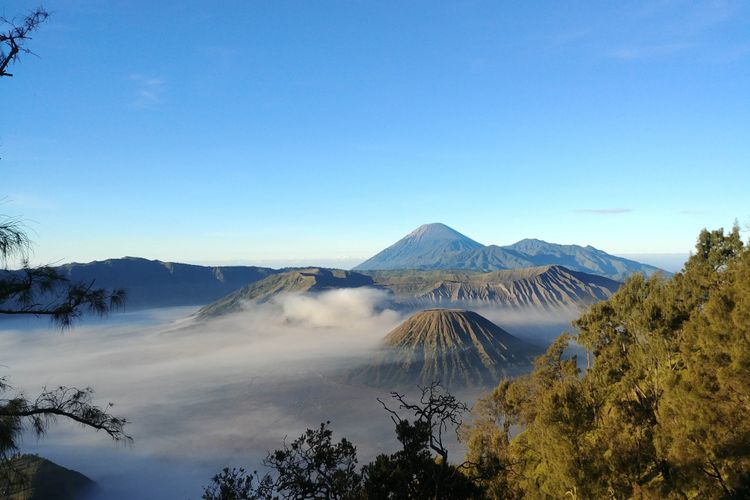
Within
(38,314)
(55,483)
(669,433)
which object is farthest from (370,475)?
(55,483)

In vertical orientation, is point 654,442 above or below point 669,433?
below

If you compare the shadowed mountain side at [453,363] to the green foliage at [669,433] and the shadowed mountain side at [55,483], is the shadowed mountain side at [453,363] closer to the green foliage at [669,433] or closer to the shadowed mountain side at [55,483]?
the shadowed mountain side at [55,483]

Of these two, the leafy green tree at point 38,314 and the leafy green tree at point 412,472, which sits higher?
the leafy green tree at point 38,314

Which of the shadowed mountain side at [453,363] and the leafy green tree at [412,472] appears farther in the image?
the shadowed mountain side at [453,363]

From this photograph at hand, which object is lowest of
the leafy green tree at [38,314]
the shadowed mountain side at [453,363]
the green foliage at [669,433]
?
the shadowed mountain side at [453,363]

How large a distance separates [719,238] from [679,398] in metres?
37.8

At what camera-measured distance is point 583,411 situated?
21688 millimetres

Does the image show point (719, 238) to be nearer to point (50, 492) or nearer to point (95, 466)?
point (50, 492)

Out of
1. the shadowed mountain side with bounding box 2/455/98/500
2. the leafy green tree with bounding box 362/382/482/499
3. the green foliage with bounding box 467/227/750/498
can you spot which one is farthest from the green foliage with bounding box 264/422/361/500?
the shadowed mountain side with bounding box 2/455/98/500

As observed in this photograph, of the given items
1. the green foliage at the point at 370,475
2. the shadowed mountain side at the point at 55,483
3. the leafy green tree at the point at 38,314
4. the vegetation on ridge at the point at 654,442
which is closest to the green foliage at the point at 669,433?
the vegetation on ridge at the point at 654,442

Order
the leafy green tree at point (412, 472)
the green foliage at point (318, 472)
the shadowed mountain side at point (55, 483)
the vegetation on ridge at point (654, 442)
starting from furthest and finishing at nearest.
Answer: the shadowed mountain side at point (55, 483)
the vegetation on ridge at point (654, 442)
the leafy green tree at point (412, 472)
the green foliage at point (318, 472)

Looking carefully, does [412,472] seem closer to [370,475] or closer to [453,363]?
[370,475]

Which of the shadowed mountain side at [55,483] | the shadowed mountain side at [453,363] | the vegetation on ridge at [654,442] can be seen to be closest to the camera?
the vegetation on ridge at [654,442]

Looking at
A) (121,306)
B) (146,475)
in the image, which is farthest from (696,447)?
(146,475)
